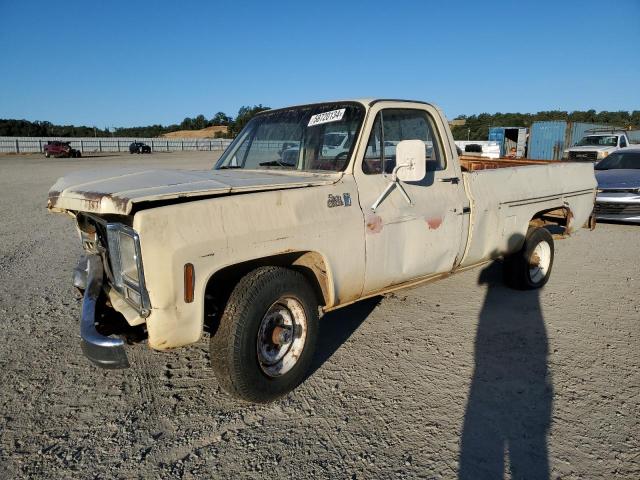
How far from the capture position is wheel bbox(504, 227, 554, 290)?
517 cm

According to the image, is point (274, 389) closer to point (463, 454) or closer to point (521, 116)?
point (463, 454)

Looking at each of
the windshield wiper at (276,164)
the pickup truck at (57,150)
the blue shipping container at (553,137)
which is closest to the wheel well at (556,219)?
the windshield wiper at (276,164)

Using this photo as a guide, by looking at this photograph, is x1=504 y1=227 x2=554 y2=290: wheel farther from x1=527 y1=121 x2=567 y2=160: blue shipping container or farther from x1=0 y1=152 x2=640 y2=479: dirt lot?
x1=527 y1=121 x2=567 y2=160: blue shipping container

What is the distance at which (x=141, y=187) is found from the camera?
8.94 feet

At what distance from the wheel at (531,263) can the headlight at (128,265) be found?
13.4 ft

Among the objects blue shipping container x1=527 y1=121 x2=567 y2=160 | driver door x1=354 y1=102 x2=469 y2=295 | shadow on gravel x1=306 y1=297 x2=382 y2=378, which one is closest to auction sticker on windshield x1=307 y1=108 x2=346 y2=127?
driver door x1=354 y1=102 x2=469 y2=295

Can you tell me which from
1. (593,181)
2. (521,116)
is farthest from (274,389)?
(521,116)

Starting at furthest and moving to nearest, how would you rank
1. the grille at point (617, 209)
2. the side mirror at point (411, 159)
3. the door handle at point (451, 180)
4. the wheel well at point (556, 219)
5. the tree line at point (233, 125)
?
the tree line at point (233, 125), the grille at point (617, 209), the wheel well at point (556, 219), the door handle at point (451, 180), the side mirror at point (411, 159)

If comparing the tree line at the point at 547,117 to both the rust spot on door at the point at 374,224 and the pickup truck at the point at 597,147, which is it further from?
the rust spot on door at the point at 374,224

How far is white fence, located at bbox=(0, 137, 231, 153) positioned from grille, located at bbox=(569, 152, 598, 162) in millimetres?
25520

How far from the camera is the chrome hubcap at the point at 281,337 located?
3.10m

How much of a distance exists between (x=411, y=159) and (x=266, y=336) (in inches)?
62.8

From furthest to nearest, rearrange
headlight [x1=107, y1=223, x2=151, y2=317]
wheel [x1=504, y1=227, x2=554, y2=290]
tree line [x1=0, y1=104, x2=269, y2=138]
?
tree line [x1=0, y1=104, x2=269, y2=138], wheel [x1=504, y1=227, x2=554, y2=290], headlight [x1=107, y1=223, x2=151, y2=317]

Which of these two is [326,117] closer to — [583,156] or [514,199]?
[514,199]
